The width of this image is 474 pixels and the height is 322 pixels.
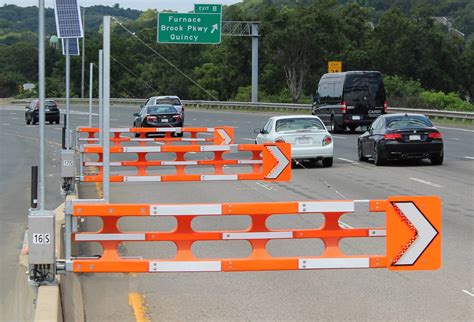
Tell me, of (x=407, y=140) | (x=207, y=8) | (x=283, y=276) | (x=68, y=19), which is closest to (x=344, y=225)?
(x=283, y=276)

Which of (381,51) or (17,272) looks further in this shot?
(381,51)

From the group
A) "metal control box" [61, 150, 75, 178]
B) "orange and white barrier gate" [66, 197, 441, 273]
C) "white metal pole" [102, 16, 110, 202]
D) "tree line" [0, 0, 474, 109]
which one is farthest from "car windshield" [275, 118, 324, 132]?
"tree line" [0, 0, 474, 109]

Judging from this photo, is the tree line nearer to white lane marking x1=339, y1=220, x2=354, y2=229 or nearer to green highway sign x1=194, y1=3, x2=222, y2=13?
green highway sign x1=194, y1=3, x2=222, y2=13

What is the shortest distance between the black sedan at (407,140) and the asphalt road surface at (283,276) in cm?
262

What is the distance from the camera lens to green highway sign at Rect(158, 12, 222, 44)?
56531 mm

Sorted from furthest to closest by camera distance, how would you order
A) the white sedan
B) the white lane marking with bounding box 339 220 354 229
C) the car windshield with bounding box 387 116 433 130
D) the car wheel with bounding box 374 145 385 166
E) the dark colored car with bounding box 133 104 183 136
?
the dark colored car with bounding box 133 104 183 136
the car wheel with bounding box 374 145 385 166
the car windshield with bounding box 387 116 433 130
the white sedan
the white lane marking with bounding box 339 220 354 229

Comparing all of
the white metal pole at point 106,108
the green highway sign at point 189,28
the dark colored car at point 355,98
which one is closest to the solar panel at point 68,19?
the white metal pole at point 106,108

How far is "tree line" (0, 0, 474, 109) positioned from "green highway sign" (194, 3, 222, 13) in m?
19.3

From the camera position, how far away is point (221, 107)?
235 ft

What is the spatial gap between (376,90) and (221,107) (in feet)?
108

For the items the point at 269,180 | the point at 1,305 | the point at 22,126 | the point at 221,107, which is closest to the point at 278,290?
the point at 1,305

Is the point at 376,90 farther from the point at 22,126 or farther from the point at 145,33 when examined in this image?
the point at 145,33

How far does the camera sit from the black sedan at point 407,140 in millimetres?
24047

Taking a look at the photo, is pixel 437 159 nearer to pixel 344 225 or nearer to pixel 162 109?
pixel 344 225
